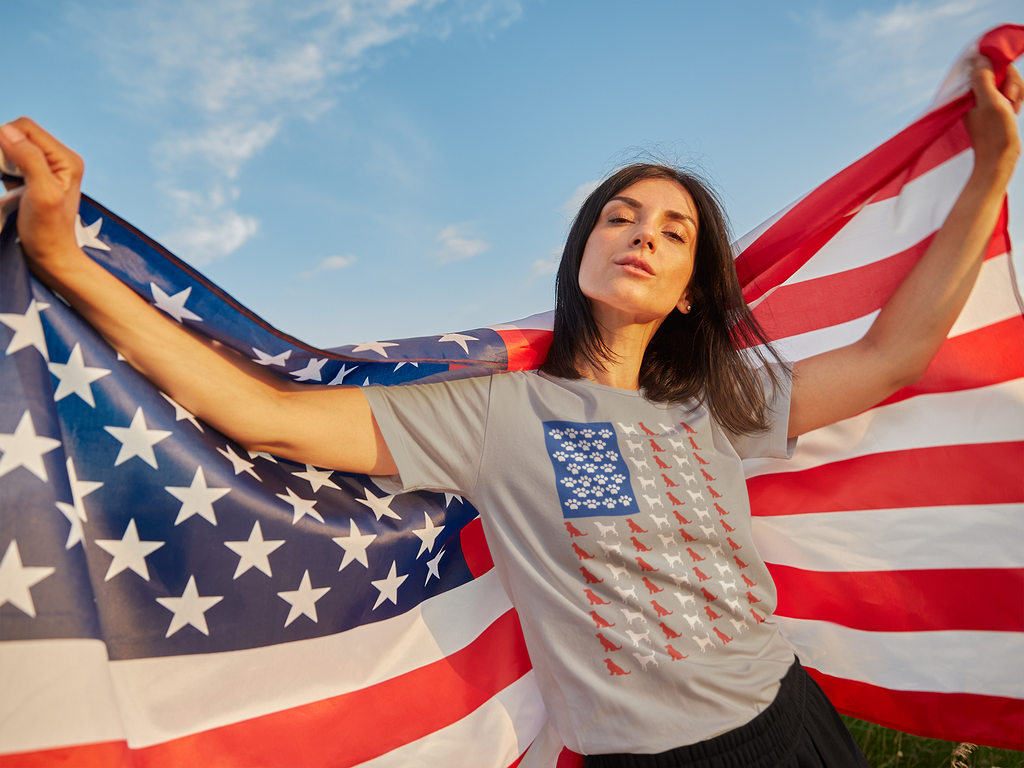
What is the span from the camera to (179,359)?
4.58 ft

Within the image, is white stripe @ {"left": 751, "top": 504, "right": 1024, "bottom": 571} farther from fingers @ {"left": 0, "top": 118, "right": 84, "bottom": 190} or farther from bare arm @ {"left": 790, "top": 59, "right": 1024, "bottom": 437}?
fingers @ {"left": 0, "top": 118, "right": 84, "bottom": 190}

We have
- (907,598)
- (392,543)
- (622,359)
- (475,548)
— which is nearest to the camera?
(392,543)

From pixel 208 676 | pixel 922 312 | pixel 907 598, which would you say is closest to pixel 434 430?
pixel 208 676

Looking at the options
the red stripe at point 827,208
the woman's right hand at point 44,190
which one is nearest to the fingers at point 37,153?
the woman's right hand at point 44,190

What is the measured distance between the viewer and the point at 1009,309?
2.40 metres

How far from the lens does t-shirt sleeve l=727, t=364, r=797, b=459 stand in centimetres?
228

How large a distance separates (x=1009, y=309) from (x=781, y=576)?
1.45m

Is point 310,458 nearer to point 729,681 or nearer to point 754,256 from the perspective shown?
point 729,681

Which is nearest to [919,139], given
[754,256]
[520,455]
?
[754,256]

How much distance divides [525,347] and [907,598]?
191cm

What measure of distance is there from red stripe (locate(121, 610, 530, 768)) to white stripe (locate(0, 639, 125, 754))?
28cm

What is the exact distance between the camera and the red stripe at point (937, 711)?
225 centimetres

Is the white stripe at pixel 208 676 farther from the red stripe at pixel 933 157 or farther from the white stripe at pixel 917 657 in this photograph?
the red stripe at pixel 933 157

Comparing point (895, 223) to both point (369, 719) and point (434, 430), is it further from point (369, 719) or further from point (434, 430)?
point (369, 719)
